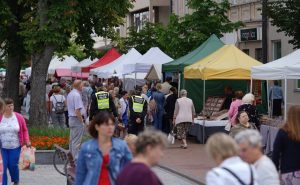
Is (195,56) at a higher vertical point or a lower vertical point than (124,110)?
higher

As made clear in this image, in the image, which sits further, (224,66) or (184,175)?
(224,66)

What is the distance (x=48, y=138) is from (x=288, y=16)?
9263 mm

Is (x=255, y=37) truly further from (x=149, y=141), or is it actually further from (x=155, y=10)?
(x=149, y=141)

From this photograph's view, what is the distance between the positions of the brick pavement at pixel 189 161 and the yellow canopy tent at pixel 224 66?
2.11 m

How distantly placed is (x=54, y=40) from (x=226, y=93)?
6.22 metres

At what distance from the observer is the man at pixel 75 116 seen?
17.4m

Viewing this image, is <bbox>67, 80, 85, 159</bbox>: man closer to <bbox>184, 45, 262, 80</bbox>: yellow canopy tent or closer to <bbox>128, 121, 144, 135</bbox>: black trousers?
<bbox>128, 121, 144, 135</bbox>: black trousers

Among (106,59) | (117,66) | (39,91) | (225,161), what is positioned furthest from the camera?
(106,59)

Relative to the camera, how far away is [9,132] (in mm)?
12828

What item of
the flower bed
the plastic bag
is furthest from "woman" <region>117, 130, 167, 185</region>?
the flower bed

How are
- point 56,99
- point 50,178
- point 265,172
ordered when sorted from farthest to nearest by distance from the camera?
1. point 56,99
2. point 50,178
3. point 265,172

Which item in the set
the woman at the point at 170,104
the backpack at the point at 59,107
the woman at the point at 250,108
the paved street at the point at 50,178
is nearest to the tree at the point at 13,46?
the backpack at the point at 59,107

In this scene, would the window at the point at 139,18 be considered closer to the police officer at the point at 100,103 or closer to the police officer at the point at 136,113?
the police officer at the point at 136,113

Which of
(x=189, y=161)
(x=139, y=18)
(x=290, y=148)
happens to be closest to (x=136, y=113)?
(x=189, y=161)
